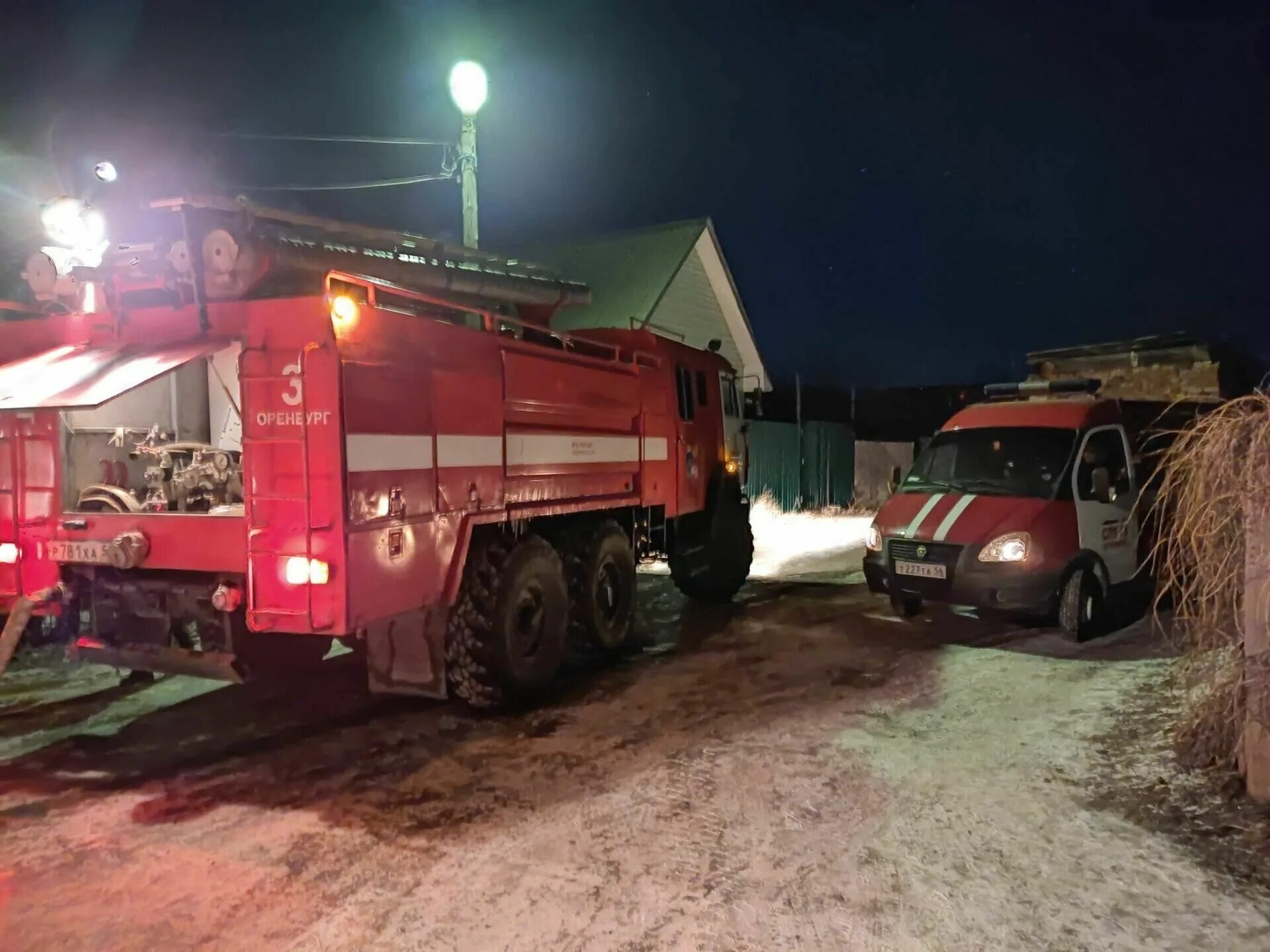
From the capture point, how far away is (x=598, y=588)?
25.6 feet

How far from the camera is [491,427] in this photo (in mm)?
6031

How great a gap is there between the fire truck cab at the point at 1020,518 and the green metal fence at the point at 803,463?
9940mm

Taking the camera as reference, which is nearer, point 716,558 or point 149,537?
point 149,537

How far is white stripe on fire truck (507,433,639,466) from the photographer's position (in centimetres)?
634

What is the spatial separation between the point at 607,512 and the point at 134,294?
4.08 metres

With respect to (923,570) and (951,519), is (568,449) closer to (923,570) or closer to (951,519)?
(923,570)

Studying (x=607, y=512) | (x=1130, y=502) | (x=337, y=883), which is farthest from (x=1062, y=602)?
(x=337, y=883)

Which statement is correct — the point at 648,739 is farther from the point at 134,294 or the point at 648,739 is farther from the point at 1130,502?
the point at 1130,502

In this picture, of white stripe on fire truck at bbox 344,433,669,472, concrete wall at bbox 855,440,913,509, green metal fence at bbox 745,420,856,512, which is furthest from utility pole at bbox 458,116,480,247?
concrete wall at bbox 855,440,913,509

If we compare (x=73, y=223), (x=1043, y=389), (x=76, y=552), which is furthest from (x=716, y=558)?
(x=73, y=223)

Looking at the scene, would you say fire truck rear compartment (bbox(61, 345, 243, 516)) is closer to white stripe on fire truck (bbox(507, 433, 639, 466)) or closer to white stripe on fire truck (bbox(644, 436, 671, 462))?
white stripe on fire truck (bbox(507, 433, 639, 466))

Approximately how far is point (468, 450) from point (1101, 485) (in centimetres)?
592

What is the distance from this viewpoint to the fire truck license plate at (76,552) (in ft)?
17.4

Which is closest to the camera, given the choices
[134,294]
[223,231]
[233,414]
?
[223,231]
